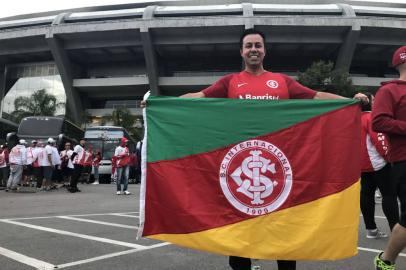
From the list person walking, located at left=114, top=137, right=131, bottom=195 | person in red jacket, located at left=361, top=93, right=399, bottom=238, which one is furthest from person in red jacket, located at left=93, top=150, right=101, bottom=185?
person in red jacket, located at left=361, top=93, right=399, bottom=238

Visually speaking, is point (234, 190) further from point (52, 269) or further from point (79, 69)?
point (79, 69)

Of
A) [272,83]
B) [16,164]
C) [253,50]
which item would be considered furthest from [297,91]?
[16,164]

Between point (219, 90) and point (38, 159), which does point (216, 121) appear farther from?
point (38, 159)

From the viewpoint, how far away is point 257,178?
304 centimetres

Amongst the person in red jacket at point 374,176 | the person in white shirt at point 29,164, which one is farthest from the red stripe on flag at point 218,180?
the person in white shirt at point 29,164

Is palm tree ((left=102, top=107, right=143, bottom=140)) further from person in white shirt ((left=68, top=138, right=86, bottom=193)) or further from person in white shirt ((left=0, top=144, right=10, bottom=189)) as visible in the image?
person in white shirt ((left=68, top=138, right=86, bottom=193))

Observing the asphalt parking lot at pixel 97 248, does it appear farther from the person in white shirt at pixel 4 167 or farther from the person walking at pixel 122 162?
the person in white shirt at pixel 4 167

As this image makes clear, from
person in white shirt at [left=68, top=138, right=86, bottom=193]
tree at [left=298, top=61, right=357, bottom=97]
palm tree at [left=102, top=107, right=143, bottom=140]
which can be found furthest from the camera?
palm tree at [left=102, top=107, right=143, bottom=140]

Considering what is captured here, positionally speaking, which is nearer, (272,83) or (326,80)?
(272,83)

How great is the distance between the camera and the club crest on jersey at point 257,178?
9.94ft

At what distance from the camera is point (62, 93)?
179ft

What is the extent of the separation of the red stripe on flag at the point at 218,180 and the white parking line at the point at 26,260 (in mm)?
1577

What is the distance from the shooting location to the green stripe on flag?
3123 mm

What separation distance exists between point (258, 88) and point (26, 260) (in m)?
2.84
